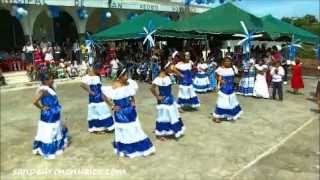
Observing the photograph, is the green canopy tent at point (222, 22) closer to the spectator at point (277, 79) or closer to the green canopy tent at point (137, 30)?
the spectator at point (277, 79)

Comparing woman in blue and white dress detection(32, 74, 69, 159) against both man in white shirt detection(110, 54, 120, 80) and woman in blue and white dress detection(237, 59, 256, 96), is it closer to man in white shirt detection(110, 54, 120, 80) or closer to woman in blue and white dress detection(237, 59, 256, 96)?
woman in blue and white dress detection(237, 59, 256, 96)

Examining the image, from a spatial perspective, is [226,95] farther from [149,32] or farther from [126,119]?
[149,32]

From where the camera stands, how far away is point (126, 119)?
26.9 feet

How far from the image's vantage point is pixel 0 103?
1527 cm

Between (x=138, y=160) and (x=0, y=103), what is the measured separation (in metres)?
8.40

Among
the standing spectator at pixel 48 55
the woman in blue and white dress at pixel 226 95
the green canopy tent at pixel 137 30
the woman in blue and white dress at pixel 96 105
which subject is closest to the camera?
the woman in blue and white dress at pixel 96 105

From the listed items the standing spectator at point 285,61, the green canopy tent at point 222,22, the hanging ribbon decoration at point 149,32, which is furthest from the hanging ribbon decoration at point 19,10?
the standing spectator at point 285,61

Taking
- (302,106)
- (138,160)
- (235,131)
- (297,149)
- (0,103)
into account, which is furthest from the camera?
(0,103)

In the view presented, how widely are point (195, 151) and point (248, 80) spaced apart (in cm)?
753

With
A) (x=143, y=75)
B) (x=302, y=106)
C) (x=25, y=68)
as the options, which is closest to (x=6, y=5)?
(x=25, y=68)

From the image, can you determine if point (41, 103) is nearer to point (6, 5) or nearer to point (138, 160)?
point (138, 160)

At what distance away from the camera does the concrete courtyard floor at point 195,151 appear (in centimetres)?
766

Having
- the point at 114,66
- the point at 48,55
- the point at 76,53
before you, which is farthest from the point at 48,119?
the point at 76,53

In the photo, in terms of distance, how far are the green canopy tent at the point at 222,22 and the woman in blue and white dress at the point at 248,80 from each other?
1143mm
